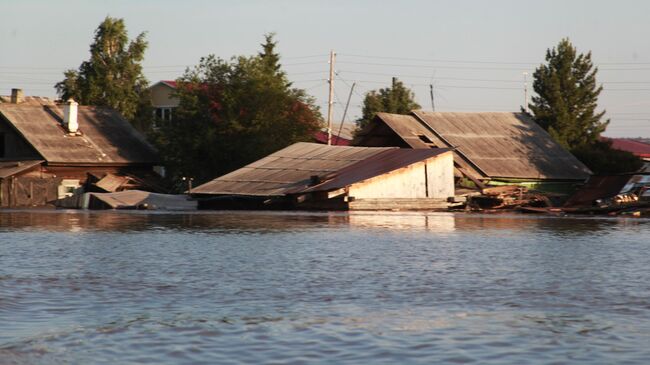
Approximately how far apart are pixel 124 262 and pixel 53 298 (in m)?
5.81

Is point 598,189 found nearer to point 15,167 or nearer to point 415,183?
point 415,183

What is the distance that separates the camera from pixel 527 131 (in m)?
56.4

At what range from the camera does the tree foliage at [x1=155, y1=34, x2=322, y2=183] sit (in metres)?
53.7

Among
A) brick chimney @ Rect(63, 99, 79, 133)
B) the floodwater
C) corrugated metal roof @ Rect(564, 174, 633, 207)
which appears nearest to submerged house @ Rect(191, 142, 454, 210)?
corrugated metal roof @ Rect(564, 174, 633, 207)

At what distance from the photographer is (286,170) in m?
46.4

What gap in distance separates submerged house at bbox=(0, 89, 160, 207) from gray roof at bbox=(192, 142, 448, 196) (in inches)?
324

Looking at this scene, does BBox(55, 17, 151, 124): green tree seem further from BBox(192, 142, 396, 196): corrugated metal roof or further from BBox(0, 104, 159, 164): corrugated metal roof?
BBox(192, 142, 396, 196): corrugated metal roof

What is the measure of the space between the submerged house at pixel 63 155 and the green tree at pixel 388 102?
16.8 m

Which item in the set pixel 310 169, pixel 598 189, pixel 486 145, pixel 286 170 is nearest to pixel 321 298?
pixel 310 169

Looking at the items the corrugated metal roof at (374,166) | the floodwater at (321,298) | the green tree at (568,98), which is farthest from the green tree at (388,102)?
the floodwater at (321,298)

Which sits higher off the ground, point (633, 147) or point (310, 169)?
point (633, 147)

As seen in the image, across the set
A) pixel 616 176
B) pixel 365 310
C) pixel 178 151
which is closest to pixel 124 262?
pixel 365 310

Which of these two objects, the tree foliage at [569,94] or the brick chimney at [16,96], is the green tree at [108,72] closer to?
the brick chimney at [16,96]

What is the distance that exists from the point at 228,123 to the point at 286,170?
27.7 ft
